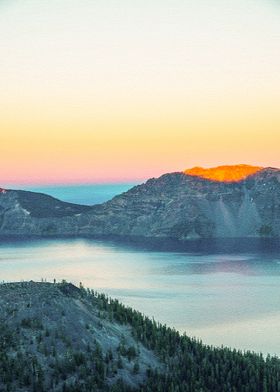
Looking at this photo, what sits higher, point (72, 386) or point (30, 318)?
point (30, 318)

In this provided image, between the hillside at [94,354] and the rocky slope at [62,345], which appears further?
the hillside at [94,354]

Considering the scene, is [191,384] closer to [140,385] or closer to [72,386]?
[140,385]

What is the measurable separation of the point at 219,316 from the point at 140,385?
87.4 m

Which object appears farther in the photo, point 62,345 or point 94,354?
point 62,345

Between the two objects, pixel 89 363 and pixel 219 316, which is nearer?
pixel 89 363

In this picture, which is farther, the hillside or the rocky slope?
the hillside

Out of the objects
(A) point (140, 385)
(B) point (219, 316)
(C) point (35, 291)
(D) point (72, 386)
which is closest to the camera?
(D) point (72, 386)

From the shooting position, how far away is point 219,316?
6033 inches

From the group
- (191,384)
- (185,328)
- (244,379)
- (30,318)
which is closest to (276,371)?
(244,379)

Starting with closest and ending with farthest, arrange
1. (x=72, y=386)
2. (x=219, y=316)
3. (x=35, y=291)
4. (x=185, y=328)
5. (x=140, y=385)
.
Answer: (x=72, y=386)
(x=140, y=385)
(x=35, y=291)
(x=185, y=328)
(x=219, y=316)

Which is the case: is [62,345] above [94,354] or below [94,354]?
above

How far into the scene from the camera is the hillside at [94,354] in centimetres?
6594

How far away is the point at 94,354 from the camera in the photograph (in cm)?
7000

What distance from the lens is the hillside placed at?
6594 centimetres
